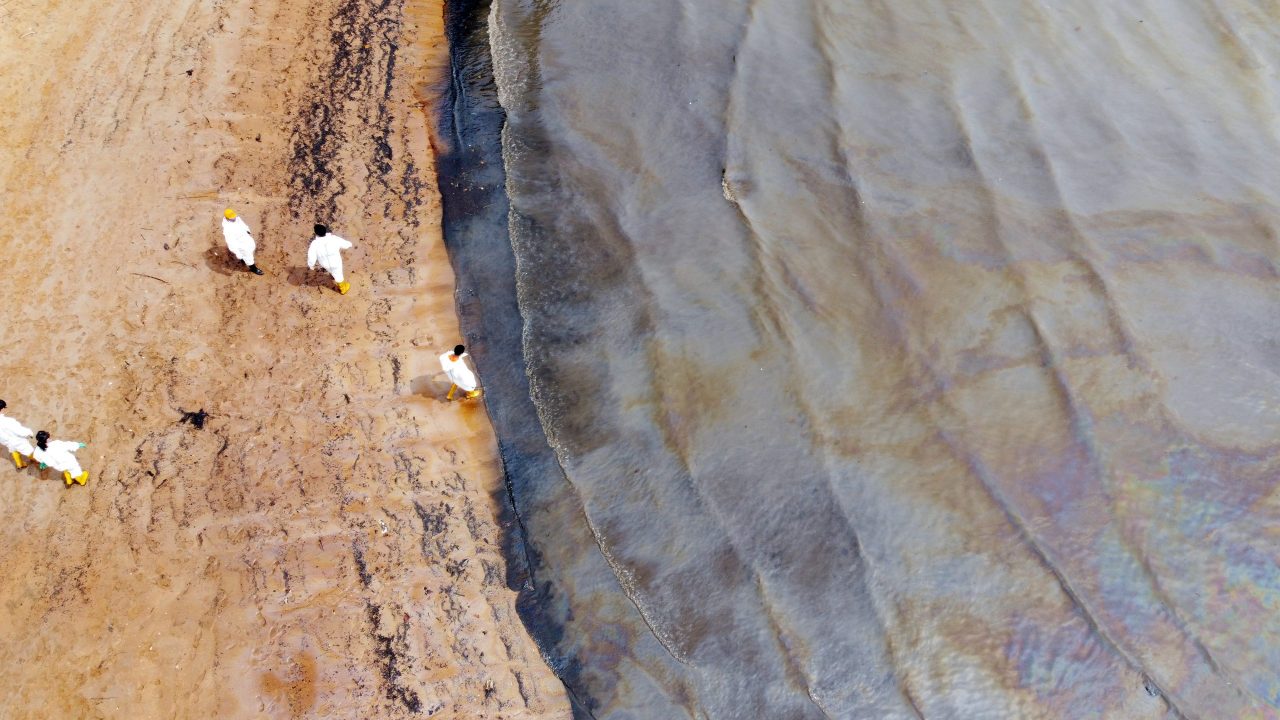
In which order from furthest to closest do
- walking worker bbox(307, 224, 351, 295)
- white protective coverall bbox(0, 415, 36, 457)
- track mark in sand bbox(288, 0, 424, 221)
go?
1. track mark in sand bbox(288, 0, 424, 221)
2. walking worker bbox(307, 224, 351, 295)
3. white protective coverall bbox(0, 415, 36, 457)

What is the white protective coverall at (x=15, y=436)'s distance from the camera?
483cm

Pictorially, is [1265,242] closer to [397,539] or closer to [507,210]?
[507,210]

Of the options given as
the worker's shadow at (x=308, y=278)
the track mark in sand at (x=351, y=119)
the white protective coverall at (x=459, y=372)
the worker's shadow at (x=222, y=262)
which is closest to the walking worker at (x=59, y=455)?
the worker's shadow at (x=222, y=262)

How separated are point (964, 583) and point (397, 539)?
3.50m

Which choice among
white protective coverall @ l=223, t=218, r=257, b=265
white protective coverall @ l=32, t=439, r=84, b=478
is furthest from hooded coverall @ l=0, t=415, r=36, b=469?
white protective coverall @ l=223, t=218, r=257, b=265

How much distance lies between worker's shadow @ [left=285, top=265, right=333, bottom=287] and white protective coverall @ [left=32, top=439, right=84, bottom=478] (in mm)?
1791

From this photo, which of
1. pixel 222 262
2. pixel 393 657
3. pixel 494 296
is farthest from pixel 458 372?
pixel 222 262

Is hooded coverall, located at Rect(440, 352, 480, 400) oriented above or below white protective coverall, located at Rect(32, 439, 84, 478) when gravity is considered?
above

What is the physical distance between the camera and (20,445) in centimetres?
493

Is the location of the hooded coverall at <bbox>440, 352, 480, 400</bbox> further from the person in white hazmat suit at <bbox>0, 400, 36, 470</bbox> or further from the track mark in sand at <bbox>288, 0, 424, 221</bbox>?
the person in white hazmat suit at <bbox>0, 400, 36, 470</bbox>

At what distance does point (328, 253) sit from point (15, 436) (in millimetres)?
2188

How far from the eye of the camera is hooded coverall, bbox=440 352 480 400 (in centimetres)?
550

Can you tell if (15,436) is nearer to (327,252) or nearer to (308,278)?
(308,278)

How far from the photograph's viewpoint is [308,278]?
238 inches
